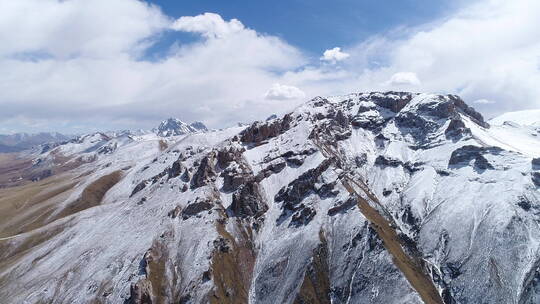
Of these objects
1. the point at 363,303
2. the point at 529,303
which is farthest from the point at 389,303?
the point at 529,303

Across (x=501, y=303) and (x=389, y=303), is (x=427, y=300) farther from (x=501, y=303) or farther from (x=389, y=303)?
(x=501, y=303)

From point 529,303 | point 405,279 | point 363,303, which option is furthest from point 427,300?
point 529,303

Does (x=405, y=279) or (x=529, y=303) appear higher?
(x=405, y=279)

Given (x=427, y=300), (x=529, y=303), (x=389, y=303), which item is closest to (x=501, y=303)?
(x=529, y=303)

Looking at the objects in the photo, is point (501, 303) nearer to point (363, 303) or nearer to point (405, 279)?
point (405, 279)

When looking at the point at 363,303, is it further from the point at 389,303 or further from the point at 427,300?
the point at 427,300

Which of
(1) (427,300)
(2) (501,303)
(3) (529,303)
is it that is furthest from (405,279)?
(3) (529,303)
